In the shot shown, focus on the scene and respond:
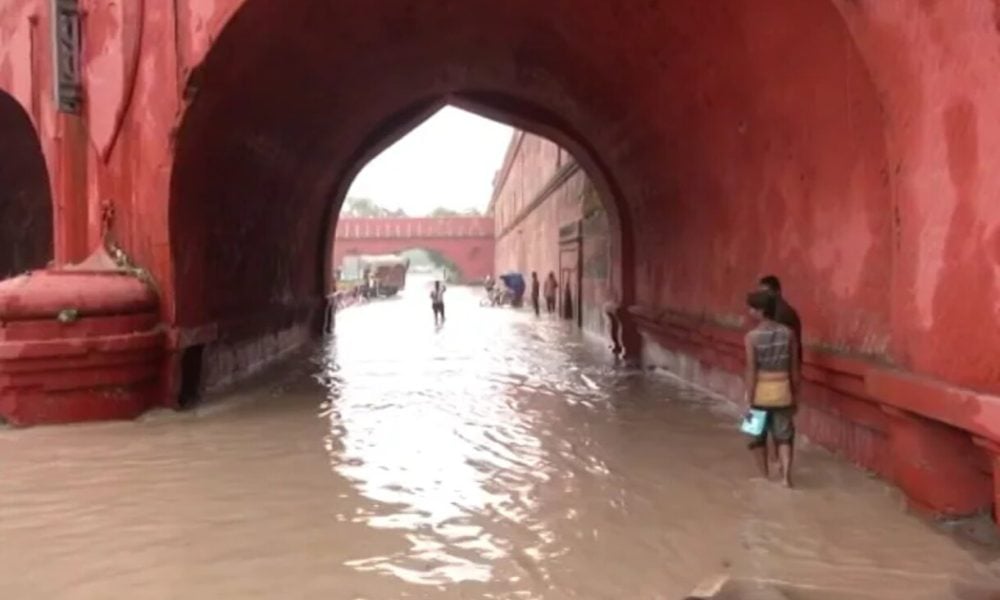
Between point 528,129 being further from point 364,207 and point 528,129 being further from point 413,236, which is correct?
point 364,207

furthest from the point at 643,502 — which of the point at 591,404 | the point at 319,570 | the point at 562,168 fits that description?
the point at 562,168

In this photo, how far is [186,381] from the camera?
880cm

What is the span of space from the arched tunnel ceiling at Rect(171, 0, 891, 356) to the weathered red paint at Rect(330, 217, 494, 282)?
40993 mm

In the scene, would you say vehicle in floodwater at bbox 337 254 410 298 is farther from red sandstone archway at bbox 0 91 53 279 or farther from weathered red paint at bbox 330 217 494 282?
red sandstone archway at bbox 0 91 53 279

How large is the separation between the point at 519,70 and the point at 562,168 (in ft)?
26.6

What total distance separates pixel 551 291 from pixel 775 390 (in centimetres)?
1924

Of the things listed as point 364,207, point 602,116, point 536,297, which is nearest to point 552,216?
point 536,297

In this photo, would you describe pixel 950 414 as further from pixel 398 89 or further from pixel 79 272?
pixel 398 89

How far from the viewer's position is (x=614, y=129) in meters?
11.5

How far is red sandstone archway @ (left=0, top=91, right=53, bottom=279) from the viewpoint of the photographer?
14.0 m

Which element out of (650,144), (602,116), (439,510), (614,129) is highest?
(602,116)

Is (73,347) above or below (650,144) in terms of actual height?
below

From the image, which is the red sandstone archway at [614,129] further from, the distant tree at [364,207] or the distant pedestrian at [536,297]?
the distant tree at [364,207]

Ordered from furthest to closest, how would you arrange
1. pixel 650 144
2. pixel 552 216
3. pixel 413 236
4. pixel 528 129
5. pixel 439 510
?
pixel 413 236
pixel 552 216
pixel 528 129
pixel 650 144
pixel 439 510
